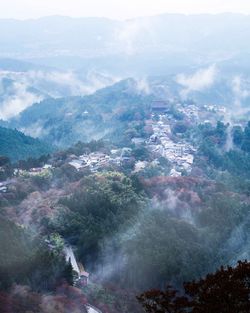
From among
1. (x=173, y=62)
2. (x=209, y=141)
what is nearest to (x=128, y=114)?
(x=209, y=141)

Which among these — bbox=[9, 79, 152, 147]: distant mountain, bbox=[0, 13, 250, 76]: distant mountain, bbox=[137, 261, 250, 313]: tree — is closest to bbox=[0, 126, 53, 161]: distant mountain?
bbox=[9, 79, 152, 147]: distant mountain

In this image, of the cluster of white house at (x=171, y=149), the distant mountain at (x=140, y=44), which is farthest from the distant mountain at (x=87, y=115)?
Answer: the distant mountain at (x=140, y=44)

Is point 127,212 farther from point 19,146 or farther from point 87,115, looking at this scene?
point 87,115

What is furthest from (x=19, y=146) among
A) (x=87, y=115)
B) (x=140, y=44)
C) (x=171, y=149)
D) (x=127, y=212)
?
(x=140, y=44)

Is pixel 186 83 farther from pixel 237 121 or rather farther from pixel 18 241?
pixel 18 241

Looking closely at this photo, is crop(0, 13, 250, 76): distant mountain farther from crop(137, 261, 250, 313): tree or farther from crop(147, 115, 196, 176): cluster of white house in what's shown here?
crop(137, 261, 250, 313): tree
